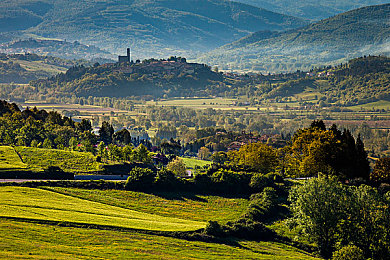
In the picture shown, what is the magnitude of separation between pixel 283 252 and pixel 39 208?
A: 25908 millimetres

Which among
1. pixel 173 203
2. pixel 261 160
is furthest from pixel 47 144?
pixel 261 160

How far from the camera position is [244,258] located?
159 feet

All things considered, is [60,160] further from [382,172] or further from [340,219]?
[382,172]

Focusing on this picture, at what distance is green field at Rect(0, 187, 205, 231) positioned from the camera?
52625 mm

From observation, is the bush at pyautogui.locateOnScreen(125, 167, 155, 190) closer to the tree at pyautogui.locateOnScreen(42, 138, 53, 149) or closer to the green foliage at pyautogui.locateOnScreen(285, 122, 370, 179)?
the green foliage at pyautogui.locateOnScreen(285, 122, 370, 179)

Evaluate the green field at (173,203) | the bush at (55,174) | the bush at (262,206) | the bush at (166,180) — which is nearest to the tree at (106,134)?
the bush at (55,174)

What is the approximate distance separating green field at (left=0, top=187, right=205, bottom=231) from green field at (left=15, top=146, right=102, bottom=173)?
14.2m

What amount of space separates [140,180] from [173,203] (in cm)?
689

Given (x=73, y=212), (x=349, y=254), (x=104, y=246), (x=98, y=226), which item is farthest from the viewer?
(x=73, y=212)

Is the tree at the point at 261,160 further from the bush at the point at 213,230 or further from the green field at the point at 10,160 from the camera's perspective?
the green field at the point at 10,160

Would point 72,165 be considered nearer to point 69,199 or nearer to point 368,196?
point 69,199

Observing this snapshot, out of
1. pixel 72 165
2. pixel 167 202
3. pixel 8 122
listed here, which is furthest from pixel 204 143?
pixel 167 202

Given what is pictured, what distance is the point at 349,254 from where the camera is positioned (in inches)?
1981

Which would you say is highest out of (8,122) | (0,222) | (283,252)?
(8,122)
